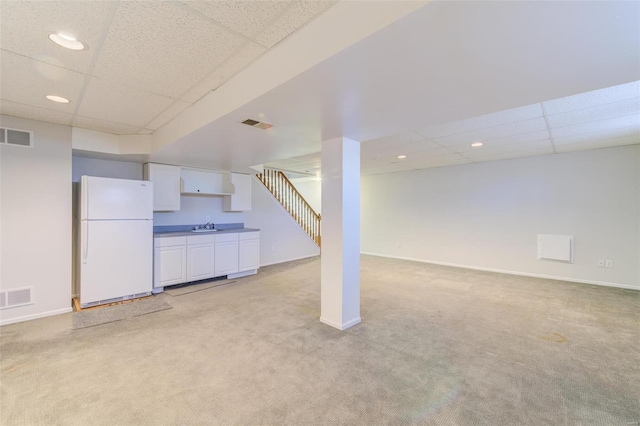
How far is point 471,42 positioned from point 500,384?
2.38 metres

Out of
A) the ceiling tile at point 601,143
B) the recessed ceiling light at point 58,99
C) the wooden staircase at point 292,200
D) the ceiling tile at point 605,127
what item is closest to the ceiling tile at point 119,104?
the recessed ceiling light at point 58,99

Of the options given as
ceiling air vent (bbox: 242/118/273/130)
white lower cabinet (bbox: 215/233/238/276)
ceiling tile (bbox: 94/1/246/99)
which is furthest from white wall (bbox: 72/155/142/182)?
ceiling air vent (bbox: 242/118/273/130)

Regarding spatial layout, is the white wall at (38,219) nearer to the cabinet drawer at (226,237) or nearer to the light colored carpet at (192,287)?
the light colored carpet at (192,287)

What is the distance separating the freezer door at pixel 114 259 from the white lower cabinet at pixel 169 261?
0.19 meters

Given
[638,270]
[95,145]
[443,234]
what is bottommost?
Answer: [638,270]

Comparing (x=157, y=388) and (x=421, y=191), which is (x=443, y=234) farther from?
(x=157, y=388)

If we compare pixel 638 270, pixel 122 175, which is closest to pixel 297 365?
pixel 122 175

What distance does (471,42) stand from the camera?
1355mm

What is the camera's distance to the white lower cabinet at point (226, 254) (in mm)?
5044

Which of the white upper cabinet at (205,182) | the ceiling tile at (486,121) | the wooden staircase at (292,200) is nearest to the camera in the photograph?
the ceiling tile at (486,121)

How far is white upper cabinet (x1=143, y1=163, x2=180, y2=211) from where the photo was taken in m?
4.57

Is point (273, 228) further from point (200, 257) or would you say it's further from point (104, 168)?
point (104, 168)

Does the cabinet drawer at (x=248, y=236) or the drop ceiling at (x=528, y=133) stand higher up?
the drop ceiling at (x=528, y=133)

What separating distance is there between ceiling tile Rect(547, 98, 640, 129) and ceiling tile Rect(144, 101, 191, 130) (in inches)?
160
